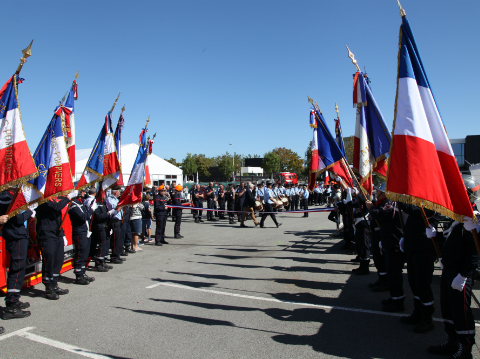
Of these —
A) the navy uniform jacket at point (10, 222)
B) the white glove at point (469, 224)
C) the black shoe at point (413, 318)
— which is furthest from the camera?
the navy uniform jacket at point (10, 222)

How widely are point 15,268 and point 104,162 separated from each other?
3614 millimetres

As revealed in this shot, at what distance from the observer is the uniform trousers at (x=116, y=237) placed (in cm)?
834

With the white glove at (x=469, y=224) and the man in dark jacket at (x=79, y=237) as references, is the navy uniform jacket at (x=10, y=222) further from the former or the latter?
the white glove at (x=469, y=224)

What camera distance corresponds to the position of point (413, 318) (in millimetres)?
4426

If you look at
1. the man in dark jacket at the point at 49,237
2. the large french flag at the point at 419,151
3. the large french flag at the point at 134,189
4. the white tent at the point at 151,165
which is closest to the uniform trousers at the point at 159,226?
the large french flag at the point at 134,189

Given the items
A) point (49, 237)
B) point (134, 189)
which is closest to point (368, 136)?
point (134, 189)

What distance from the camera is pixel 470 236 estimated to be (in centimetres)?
344

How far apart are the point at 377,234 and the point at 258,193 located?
11201mm

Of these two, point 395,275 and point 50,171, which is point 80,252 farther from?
point 395,275

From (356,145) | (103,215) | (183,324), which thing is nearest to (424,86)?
(356,145)

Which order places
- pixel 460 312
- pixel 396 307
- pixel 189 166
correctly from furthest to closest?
1. pixel 189 166
2. pixel 396 307
3. pixel 460 312

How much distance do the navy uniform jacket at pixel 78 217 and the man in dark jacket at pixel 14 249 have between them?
134 centimetres

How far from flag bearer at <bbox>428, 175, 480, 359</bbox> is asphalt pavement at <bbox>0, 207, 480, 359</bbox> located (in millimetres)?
348

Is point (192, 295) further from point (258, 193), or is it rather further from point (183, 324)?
point (258, 193)
